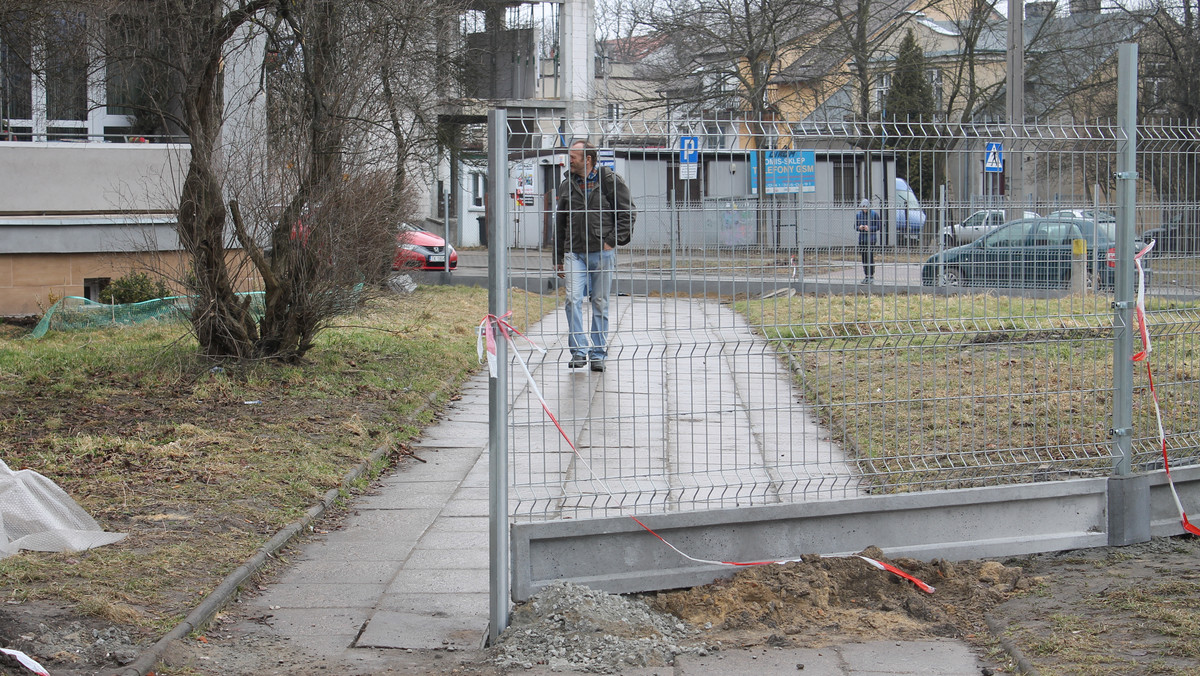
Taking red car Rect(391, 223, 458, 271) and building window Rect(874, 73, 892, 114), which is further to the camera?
building window Rect(874, 73, 892, 114)

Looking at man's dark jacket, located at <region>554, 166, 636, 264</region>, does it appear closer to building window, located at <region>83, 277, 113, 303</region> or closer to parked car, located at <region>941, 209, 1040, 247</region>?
parked car, located at <region>941, 209, 1040, 247</region>

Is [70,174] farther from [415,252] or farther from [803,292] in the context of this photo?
[803,292]

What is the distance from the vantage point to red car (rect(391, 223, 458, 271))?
12.1m

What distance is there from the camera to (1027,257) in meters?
5.30

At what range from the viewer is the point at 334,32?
33.4 ft

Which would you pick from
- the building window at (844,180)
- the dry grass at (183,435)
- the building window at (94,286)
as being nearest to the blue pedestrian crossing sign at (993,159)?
the building window at (844,180)

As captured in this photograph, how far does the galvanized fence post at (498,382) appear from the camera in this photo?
4254 mm

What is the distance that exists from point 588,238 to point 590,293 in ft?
0.74

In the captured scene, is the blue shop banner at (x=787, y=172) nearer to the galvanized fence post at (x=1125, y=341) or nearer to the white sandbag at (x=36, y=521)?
the galvanized fence post at (x=1125, y=341)

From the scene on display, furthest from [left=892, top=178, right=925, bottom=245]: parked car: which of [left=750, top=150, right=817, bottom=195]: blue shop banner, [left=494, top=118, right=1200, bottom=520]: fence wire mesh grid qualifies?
[left=750, top=150, right=817, bottom=195]: blue shop banner

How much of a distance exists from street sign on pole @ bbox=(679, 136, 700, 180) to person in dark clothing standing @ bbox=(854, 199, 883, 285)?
2.47 ft

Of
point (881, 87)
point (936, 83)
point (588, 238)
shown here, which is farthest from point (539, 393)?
point (936, 83)

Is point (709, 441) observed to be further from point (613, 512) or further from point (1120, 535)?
point (1120, 535)

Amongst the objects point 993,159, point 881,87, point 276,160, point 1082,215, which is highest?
point 881,87
